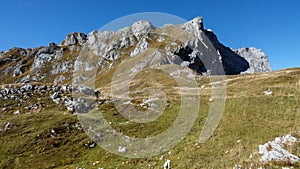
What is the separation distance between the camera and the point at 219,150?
19875 mm

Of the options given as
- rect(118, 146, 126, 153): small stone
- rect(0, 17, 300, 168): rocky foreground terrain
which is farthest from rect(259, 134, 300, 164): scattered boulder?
rect(118, 146, 126, 153): small stone

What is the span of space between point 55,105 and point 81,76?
13689 centimetres

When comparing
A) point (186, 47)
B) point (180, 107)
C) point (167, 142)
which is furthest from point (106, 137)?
point (186, 47)

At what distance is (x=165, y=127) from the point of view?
29.2m

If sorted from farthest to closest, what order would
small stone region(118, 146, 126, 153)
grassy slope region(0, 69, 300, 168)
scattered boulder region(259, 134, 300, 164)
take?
1. small stone region(118, 146, 126, 153)
2. grassy slope region(0, 69, 300, 168)
3. scattered boulder region(259, 134, 300, 164)

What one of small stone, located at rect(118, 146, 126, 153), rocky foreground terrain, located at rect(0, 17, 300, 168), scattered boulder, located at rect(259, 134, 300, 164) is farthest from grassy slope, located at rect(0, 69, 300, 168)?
small stone, located at rect(118, 146, 126, 153)

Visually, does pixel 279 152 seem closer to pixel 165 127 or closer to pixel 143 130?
pixel 165 127

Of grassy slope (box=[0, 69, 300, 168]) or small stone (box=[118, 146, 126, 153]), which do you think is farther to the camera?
small stone (box=[118, 146, 126, 153])

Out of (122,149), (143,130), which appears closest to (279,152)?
(122,149)

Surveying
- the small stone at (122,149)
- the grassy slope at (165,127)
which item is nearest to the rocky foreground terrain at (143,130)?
the grassy slope at (165,127)

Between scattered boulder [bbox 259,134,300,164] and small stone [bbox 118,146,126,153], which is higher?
small stone [bbox 118,146,126,153]

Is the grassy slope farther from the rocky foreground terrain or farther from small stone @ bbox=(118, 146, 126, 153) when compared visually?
small stone @ bbox=(118, 146, 126, 153)

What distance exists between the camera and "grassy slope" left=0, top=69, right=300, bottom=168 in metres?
19.7

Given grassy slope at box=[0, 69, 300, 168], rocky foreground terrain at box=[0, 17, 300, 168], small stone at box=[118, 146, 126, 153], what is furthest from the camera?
small stone at box=[118, 146, 126, 153]
